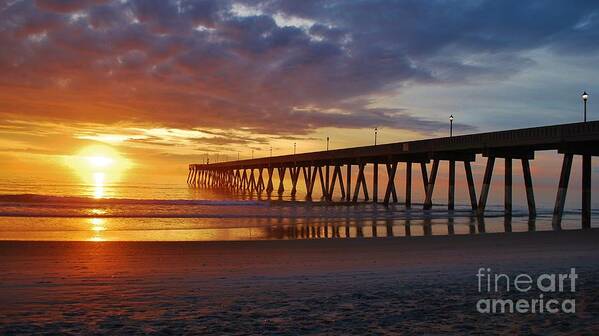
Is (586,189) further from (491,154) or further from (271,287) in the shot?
(271,287)

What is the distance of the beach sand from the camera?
4867 millimetres

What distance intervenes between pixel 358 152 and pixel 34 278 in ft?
119

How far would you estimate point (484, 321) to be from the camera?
503 cm

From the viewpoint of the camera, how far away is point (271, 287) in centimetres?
689

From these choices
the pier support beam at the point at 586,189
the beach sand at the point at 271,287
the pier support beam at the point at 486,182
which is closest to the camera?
the beach sand at the point at 271,287

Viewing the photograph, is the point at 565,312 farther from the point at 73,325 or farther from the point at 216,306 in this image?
the point at 73,325

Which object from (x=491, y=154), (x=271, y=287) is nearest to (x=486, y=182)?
(x=491, y=154)

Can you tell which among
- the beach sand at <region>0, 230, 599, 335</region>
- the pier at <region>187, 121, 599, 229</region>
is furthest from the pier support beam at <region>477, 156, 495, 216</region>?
the beach sand at <region>0, 230, 599, 335</region>

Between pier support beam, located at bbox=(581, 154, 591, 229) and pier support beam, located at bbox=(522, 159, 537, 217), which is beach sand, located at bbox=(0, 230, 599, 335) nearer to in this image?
pier support beam, located at bbox=(581, 154, 591, 229)

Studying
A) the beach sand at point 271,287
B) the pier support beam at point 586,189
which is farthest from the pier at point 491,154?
the beach sand at point 271,287

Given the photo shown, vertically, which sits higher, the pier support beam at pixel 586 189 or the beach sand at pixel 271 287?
the pier support beam at pixel 586 189

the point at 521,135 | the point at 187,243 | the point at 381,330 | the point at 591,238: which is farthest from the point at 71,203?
the point at 381,330

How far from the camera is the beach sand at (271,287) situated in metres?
4.87

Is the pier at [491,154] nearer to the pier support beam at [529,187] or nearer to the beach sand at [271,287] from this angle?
the pier support beam at [529,187]
